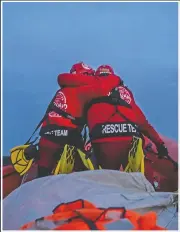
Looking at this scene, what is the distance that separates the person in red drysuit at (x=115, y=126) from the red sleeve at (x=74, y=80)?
0.14ft

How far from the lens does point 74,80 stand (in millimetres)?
2098

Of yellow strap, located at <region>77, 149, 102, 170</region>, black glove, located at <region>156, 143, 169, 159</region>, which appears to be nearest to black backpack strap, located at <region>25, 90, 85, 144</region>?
yellow strap, located at <region>77, 149, 102, 170</region>

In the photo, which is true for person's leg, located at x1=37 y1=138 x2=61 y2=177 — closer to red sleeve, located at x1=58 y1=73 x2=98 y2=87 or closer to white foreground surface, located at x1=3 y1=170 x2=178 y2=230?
white foreground surface, located at x1=3 y1=170 x2=178 y2=230

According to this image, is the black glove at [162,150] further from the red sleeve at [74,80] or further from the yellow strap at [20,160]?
the yellow strap at [20,160]

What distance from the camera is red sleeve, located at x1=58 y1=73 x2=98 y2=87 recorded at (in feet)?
6.82

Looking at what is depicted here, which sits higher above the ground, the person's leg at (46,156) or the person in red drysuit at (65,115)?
the person in red drysuit at (65,115)

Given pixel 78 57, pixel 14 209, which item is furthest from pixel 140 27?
pixel 14 209

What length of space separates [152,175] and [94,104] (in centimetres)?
39

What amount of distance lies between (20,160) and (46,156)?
4.3 inches

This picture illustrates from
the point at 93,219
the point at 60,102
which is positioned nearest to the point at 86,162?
the point at 60,102

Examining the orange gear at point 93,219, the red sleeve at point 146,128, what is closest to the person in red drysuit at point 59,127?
the red sleeve at point 146,128

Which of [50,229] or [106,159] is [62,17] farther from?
[50,229]

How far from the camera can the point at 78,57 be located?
2055mm

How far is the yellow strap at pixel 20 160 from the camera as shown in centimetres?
206
